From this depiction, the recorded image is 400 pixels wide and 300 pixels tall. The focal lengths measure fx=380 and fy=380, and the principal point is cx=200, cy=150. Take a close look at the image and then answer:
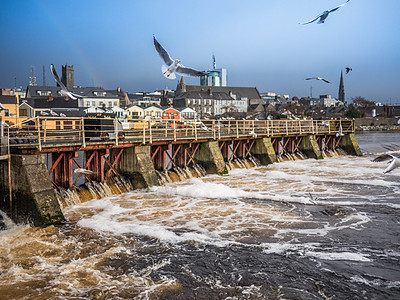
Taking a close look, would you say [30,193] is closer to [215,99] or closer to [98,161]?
[98,161]

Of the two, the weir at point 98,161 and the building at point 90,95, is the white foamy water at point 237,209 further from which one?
the building at point 90,95

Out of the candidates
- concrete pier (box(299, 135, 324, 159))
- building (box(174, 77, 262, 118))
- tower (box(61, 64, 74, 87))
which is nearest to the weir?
concrete pier (box(299, 135, 324, 159))

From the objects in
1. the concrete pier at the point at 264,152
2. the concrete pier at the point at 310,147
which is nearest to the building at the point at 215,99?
the concrete pier at the point at 310,147

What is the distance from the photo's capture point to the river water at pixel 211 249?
29.5ft

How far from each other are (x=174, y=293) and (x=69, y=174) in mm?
10664

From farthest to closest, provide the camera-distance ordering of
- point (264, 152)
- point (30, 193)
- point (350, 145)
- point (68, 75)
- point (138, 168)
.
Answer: point (68, 75)
point (350, 145)
point (264, 152)
point (138, 168)
point (30, 193)

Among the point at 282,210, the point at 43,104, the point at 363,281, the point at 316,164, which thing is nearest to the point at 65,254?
the point at 363,281

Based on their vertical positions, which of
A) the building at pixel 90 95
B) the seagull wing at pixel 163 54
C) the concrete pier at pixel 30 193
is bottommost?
the concrete pier at pixel 30 193

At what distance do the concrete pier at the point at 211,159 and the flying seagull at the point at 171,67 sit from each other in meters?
14.2

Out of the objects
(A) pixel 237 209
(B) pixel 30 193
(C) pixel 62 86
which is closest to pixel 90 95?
(C) pixel 62 86

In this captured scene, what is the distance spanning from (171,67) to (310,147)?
92.3 ft

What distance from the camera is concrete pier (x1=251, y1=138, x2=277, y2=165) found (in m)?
31.5

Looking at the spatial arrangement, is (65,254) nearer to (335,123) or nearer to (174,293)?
(174,293)

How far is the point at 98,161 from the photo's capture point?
63.5ft
